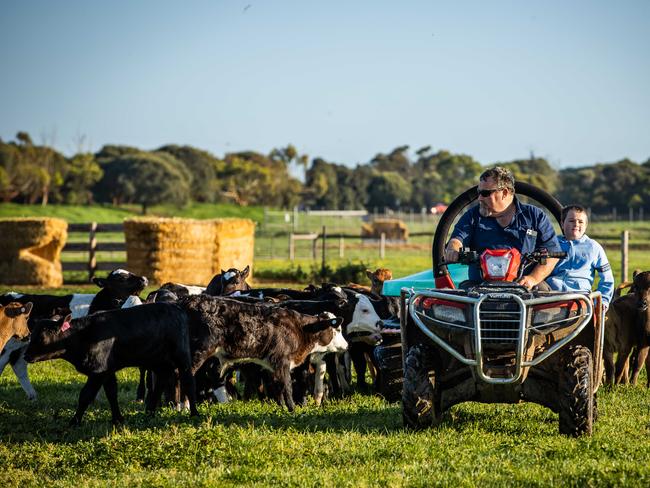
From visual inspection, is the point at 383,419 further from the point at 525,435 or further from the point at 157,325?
the point at 157,325

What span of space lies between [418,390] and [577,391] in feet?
4.43

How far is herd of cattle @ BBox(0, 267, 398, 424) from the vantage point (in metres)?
9.79

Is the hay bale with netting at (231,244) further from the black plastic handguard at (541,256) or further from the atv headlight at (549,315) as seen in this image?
the atv headlight at (549,315)

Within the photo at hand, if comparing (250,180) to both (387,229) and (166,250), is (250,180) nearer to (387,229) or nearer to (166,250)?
(387,229)

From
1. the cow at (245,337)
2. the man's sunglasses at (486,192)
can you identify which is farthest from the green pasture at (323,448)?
the man's sunglasses at (486,192)

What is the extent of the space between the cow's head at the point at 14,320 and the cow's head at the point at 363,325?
4.12 metres

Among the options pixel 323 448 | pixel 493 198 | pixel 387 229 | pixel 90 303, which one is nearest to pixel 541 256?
pixel 493 198

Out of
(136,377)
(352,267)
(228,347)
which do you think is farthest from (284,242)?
(228,347)

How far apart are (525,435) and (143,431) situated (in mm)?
3511

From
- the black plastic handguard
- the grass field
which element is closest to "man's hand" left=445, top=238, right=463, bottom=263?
the black plastic handguard

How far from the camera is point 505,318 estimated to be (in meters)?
7.91

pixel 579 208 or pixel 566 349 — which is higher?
pixel 579 208

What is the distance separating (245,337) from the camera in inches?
414

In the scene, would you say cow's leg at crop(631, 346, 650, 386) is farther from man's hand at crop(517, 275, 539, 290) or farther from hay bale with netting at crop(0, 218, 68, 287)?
hay bale with netting at crop(0, 218, 68, 287)
